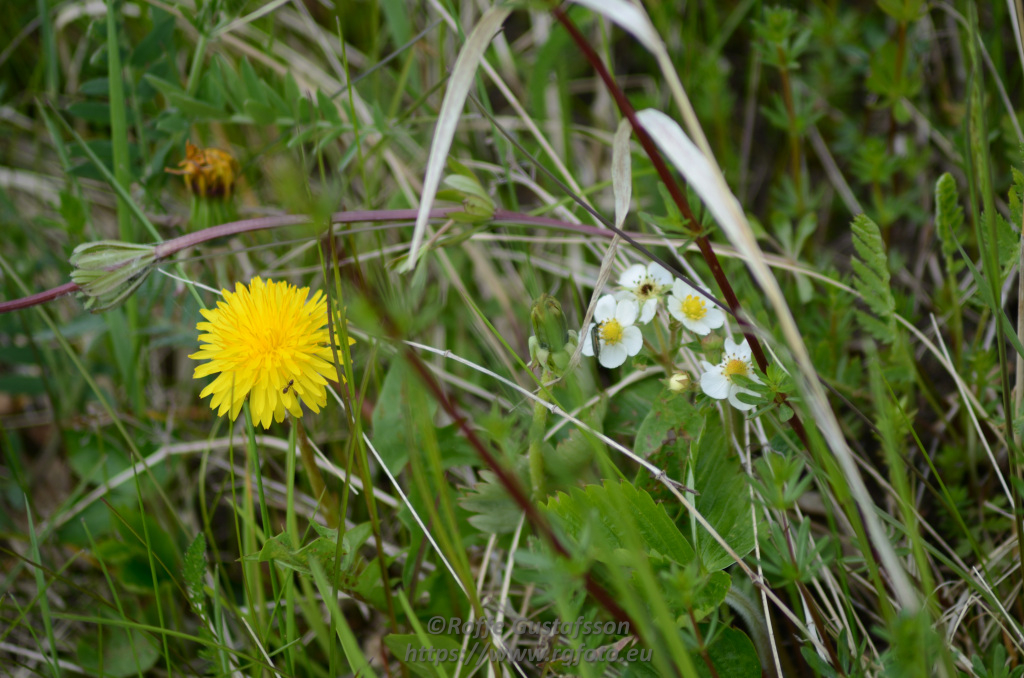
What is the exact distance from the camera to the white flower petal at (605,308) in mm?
1101

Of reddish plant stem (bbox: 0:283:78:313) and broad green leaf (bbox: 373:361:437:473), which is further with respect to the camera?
broad green leaf (bbox: 373:361:437:473)

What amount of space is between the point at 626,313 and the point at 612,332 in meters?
0.04

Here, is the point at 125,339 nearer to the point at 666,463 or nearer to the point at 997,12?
the point at 666,463

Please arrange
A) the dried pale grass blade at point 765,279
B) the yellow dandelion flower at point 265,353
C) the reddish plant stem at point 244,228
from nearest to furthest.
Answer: the dried pale grass blade at point 765,279 < the yellow dandelion flower at point 265,353 < the reddish plant stem at point 244,228

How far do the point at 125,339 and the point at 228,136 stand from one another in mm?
787

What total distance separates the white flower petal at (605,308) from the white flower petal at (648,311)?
0.05 meters

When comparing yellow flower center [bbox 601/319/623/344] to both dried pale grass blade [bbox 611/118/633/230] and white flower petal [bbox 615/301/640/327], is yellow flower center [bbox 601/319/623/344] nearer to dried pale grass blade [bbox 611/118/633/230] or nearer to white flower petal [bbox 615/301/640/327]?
white flower petal [bbox 615/301/640/327]

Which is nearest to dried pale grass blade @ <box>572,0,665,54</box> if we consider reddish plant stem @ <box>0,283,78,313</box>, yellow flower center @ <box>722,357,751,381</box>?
yellow flower center @ <box>722,357,751,381</box>

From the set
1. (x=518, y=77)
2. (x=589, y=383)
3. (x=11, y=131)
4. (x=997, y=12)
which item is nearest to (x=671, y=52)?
(x=518, y=77)

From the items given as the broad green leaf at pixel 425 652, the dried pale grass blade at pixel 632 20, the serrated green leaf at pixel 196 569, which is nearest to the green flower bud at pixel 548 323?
the dried pale grass blade at pixel 632 20

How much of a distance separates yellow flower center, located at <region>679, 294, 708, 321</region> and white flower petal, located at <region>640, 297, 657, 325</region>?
43mm

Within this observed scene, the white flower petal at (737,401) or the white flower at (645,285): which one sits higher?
the white flower at (645,285)

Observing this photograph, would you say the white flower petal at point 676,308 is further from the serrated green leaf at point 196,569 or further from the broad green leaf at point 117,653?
the broad green leaf at point 117,653

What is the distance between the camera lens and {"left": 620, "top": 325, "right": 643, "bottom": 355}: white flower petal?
1.08 m
